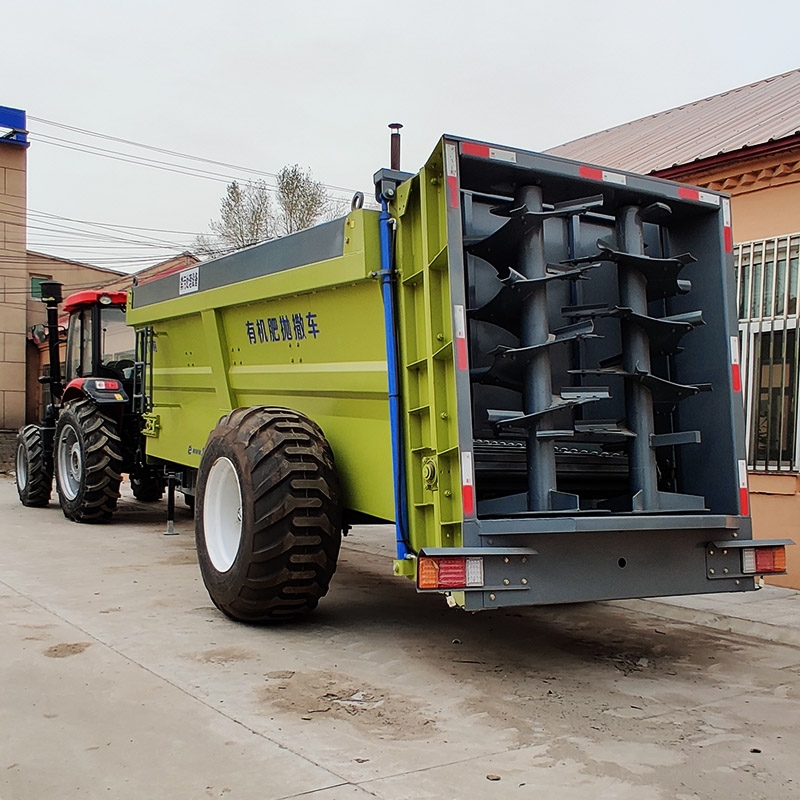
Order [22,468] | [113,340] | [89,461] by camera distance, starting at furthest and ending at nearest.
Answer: [22,468] < [113,340] < [89,461]

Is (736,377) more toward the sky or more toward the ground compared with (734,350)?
more toward the ground

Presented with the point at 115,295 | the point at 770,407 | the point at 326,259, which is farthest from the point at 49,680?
the point at 115,295

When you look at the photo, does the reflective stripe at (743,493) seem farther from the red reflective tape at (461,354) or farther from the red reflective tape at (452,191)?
the red reflective tape at (452,191)

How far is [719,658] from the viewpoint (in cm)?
558

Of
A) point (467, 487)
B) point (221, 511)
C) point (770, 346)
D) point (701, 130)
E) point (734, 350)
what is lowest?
point (221, 511)

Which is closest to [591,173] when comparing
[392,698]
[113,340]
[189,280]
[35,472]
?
[392,698]

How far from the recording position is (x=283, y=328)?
652cm

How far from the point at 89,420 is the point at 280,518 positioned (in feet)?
20.1

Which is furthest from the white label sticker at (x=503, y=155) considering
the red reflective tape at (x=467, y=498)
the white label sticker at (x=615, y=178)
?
the red reflective tape at (x=467, y=498)

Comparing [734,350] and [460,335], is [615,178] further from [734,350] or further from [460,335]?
[460,335]

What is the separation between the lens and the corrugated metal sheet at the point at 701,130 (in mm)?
8312

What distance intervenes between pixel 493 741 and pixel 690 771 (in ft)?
2.63

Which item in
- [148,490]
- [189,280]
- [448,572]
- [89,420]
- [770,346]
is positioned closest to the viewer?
[448,572]

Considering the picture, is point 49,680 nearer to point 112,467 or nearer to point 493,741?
point 493,741
